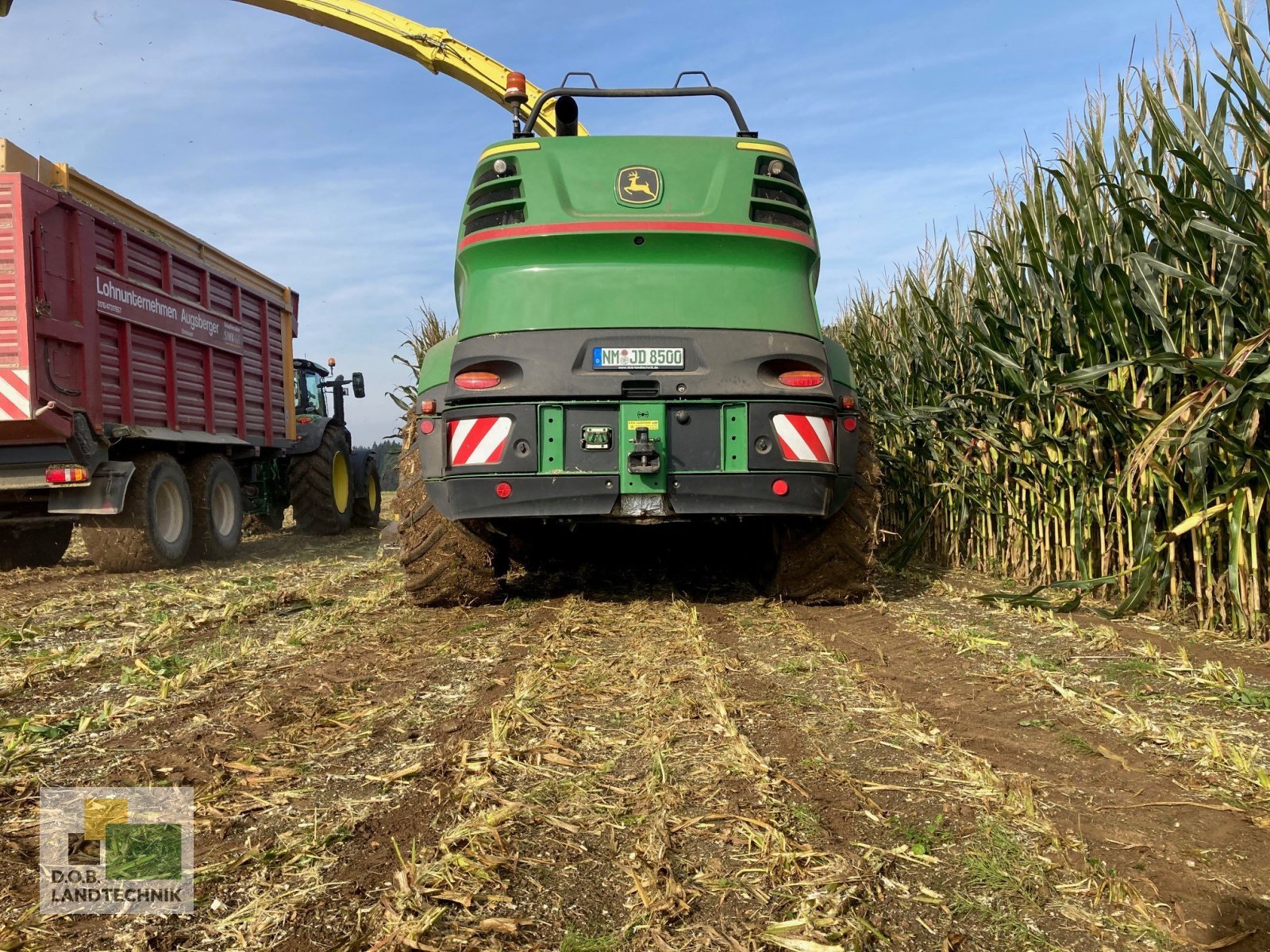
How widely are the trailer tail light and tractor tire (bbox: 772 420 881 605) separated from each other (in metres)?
4.82

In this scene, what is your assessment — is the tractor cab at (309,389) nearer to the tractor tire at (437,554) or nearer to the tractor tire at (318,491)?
the tractor tire at (318,491)

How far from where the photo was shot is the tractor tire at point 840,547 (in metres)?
4.86

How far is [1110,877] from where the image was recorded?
70.2 inches

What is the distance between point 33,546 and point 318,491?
3393mm

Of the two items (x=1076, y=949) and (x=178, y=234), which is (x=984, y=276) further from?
(x=178, y=234)

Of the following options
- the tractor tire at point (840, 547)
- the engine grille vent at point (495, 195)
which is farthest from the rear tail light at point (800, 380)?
the engine grille vent at point (495, 195)

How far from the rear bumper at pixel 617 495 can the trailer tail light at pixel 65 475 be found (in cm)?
357

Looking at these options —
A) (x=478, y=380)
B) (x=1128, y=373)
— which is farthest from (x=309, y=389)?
(x=1128, y=373)

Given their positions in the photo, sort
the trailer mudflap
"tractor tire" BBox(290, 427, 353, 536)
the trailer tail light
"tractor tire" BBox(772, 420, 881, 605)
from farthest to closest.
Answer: "tractor tire" BBox(290, 427, 353, 536) < the trailer mudflap < the trailer tail light < "tractor tire" BBox(772, 420, 881, 605)

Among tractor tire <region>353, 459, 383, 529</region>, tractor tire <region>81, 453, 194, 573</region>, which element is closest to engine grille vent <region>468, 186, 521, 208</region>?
tractor tire <region>81, 453, 194, 573</region>

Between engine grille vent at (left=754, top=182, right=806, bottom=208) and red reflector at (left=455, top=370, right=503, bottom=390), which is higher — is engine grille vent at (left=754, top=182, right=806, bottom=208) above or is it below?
above

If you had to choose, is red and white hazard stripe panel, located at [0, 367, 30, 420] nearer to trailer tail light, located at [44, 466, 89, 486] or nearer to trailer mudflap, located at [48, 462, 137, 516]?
trailer tail light, located at [44, 466, 89, 486]

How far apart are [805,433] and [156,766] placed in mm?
3014

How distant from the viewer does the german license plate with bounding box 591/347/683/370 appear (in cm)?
438
